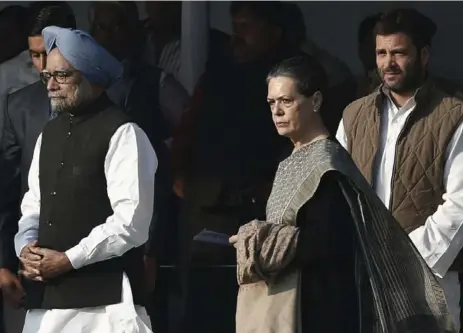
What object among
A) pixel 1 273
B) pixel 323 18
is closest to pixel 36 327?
pixel 1 273

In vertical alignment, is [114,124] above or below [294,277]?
above

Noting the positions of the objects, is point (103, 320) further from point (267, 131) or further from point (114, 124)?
point (267, 131)

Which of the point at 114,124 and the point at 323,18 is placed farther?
the point at 323,18

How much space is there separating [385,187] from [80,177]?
110 centimetres

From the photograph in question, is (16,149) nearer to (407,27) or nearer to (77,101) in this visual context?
(77,101)

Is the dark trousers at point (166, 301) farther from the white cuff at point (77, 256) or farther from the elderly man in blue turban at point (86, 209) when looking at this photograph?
the white cuff at point (77, 256)

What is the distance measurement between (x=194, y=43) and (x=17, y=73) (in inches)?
29.9

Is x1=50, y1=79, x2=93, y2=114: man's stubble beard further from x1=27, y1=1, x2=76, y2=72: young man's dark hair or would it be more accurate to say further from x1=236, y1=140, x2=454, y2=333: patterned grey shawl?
x1=236, y1=140, x2=454, y2=333: patterned grey shawl

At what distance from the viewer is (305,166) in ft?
19.5

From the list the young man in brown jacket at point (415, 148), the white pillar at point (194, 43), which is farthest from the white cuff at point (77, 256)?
the white pillar at point (194, 43)

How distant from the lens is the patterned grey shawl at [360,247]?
5836 mm

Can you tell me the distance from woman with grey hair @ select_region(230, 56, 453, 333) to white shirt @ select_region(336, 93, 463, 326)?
45 centimetres

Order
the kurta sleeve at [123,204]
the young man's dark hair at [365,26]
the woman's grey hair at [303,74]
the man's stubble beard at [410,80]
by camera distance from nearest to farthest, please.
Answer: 1. the woman's grey hair at [303,74]
2. the kurta sleeve at [123,204]
3. the man's stubble beard at [410,80]
4. the young man's dark hair at [365,26]

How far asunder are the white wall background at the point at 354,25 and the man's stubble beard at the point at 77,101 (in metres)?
1.10
